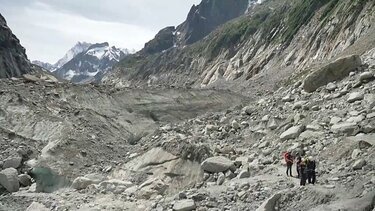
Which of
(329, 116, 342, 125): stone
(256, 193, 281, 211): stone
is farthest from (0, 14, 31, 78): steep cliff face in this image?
(256, 193, 281, 211): stone

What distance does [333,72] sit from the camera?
1075 inches

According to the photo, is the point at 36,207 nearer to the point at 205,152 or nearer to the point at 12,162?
the point at 12,162

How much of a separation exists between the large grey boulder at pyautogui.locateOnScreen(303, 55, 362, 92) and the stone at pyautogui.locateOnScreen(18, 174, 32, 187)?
16681 millimetres

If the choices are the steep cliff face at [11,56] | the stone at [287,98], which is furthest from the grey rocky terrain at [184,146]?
the steep cliff face at [11,56]

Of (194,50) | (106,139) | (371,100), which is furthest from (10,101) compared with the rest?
(194,50)

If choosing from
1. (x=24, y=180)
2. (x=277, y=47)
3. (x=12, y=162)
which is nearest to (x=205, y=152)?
(x=24, y=180)

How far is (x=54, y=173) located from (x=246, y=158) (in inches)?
419

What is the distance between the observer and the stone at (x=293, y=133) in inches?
891

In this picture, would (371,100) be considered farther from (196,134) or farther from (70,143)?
(70,143)

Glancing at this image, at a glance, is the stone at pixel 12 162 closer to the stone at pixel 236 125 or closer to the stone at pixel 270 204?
the stone at pixel 236 125

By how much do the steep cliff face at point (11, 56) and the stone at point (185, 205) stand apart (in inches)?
3456

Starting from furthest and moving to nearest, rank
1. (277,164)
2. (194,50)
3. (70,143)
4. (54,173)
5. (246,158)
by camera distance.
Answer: (194,50) < (70,143) < (54,173) < (246,158) < (277,164)

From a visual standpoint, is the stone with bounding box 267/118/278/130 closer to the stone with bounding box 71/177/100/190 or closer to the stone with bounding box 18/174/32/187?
the stone with bounding box 71/177/100/190

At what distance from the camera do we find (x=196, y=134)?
29797 millimetres
